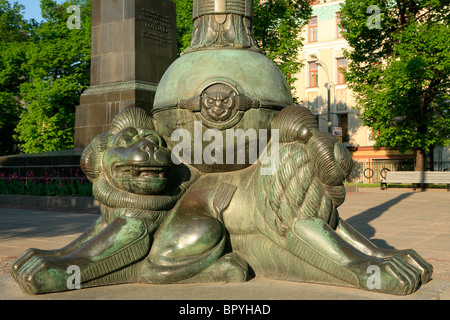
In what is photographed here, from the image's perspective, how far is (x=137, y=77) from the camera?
1188cm

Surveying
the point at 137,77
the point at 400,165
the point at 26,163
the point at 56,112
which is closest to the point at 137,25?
the point at 137,77

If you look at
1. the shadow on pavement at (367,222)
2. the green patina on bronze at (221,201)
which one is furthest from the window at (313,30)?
the green patina on bronze at (221,201)

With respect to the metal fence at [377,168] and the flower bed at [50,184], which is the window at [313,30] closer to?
the metal fence at [377,168]

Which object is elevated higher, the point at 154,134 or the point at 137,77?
the point at 137,77

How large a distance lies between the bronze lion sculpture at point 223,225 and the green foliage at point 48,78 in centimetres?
2421

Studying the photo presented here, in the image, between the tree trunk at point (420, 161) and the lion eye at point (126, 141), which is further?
the tree trunk at point (420, 161)

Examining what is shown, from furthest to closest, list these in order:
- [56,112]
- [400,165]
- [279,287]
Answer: [400,165] < [56,112] < [279,287]

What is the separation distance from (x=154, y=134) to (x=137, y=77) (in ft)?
27.3

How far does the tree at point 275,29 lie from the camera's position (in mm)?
22152

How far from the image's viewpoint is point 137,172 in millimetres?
3666

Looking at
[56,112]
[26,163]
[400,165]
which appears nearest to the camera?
[26,163]

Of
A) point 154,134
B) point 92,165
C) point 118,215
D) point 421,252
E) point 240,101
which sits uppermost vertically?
point 240,101

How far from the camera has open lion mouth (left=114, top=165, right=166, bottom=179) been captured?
144 inches

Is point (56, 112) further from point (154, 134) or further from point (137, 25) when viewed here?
point (154, 134)
